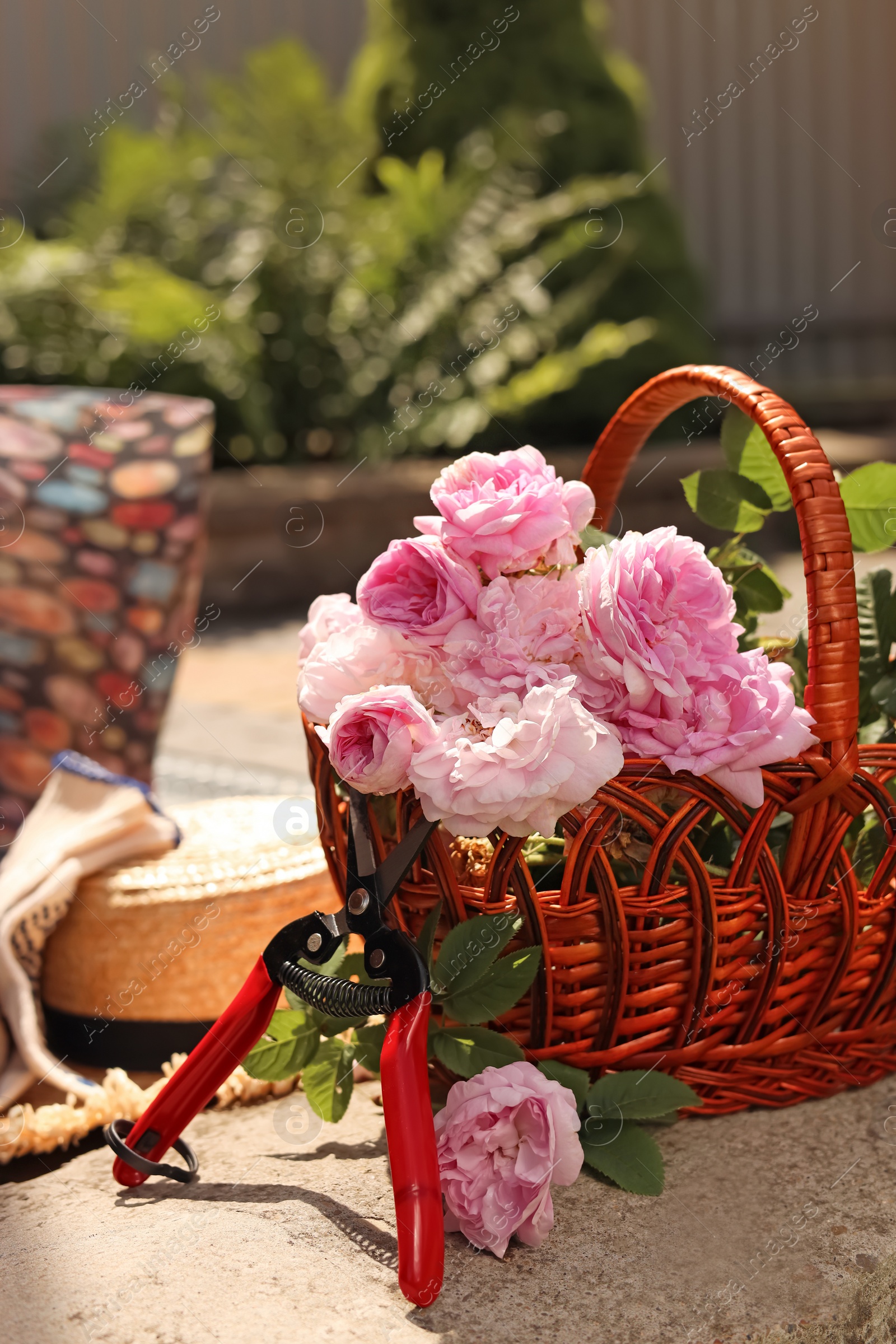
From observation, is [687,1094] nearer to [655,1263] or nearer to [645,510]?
[655,1263]

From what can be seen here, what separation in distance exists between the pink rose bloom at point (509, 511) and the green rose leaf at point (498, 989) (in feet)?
0.98

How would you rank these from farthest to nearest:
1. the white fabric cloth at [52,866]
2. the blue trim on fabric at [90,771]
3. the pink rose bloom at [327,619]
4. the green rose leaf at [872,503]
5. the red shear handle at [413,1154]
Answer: the blue trim on fabric at [90,771] → the white fabric cloth at [52,866] → the green rose leaf at [872,503] → the pink rose bloom at [327,619] → the red shear handle at [413,1154]

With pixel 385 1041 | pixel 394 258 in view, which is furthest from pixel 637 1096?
pixel 394 258

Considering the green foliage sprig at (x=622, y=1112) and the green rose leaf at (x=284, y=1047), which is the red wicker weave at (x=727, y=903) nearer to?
the green foliage sprig at (x=622, y=1112)

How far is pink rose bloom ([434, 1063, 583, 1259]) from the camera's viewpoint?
928mm

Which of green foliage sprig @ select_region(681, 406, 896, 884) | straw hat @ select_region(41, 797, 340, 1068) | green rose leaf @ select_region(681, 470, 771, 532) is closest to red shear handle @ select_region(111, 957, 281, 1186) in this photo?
straw hat @ select_region(41, 797, 340, 1068)

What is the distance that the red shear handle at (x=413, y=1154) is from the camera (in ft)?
2.77

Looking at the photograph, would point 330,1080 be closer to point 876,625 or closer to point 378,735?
point 378,735

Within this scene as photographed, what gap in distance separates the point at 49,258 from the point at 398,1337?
471 centimetres

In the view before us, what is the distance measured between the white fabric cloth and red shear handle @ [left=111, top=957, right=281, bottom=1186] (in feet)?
0.95

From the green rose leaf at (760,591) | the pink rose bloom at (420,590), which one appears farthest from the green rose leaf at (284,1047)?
the green rose leaf at (760,591)

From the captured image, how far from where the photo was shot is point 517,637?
0.95 meters

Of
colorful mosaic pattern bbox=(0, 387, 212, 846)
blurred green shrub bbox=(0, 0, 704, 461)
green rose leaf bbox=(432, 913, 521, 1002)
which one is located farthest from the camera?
blurred green shrub bbox=(0, 0, 704, 461)

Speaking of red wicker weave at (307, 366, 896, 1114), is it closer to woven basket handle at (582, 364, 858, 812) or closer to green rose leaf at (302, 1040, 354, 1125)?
woven basket handle at (582, 364, 858, 812)
